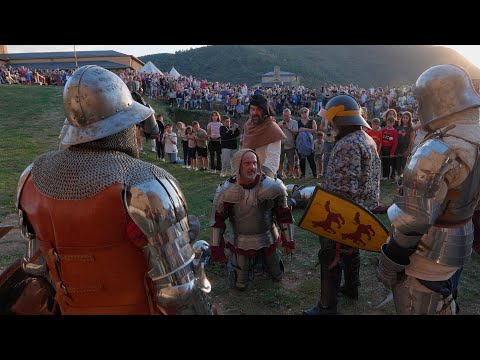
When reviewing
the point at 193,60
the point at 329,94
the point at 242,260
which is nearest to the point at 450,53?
the point at 193,60

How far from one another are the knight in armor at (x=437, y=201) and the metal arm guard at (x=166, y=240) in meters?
1.38

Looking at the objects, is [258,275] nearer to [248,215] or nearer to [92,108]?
[248,215]

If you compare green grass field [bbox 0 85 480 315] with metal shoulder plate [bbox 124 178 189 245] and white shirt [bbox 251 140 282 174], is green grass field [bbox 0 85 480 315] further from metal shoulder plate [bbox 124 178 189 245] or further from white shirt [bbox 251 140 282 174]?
metal shoulder plate [bbox 124 178 189 245]

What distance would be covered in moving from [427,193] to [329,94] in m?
22.6

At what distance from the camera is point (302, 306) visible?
14.1 ft

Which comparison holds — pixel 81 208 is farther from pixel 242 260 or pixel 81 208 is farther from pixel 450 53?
pixel 450 53

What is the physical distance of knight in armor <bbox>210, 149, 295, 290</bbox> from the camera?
14.2ft

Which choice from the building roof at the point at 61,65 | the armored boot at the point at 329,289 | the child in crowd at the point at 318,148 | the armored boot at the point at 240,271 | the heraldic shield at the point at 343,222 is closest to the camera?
the heraldic shield at the point at 343,222

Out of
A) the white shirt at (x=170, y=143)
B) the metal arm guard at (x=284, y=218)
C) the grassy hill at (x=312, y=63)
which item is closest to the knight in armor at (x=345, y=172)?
the metal arm guard at (x=284, y=218)

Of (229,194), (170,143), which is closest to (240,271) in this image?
(229,194)

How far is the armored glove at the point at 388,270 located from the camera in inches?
101

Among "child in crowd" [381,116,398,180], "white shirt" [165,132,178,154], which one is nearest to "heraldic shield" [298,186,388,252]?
"child in crowd" [381,116,398,180]

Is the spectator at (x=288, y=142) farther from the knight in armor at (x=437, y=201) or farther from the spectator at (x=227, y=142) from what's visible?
the knight in armor at (x=437, y=201)
